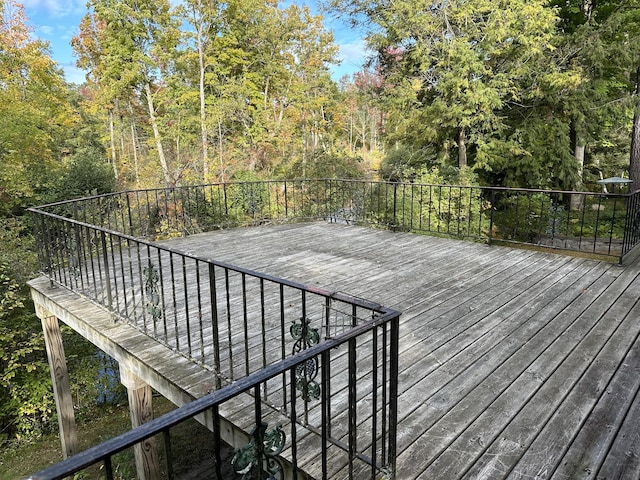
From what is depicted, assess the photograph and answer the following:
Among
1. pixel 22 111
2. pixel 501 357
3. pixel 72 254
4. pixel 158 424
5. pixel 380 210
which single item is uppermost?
pixel 22 111

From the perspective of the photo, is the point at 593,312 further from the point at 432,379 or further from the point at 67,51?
the point at 67,51

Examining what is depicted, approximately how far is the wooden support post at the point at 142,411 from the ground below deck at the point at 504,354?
1.98 m

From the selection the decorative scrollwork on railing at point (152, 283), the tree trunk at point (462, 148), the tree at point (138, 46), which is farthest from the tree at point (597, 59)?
the tree at point (138, 46)

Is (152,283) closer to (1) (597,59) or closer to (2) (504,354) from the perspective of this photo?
(2) (504,354)

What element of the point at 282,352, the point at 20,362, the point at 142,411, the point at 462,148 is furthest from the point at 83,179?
the point at 282,352

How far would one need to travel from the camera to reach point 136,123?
18.7m

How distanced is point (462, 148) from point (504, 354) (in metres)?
10.0

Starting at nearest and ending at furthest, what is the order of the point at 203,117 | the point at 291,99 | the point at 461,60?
the point at 461,60
the point at 203,117
the point at 291,99

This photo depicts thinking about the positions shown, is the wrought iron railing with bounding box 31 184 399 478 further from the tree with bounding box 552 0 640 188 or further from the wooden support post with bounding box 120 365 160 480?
the tree with bounding box 552 0 640 188

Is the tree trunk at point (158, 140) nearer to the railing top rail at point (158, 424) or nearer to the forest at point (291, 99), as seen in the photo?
the forest at point (291, 99)

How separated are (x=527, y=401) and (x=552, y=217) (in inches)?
178

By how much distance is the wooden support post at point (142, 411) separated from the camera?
3.46 meters

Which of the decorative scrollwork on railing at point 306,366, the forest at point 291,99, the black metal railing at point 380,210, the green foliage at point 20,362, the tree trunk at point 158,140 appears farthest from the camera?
the tree trunk at point 158,140

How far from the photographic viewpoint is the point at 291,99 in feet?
53.6
